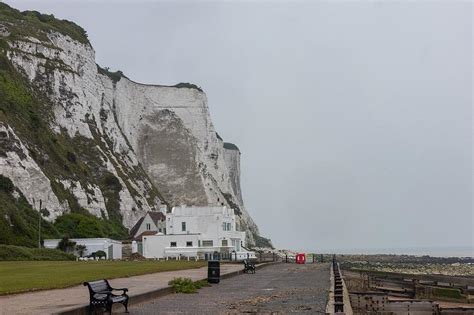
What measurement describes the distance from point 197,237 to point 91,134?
28.0 meters

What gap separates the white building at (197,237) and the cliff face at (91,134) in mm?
9661

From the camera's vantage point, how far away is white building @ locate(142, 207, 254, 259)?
6931 centimetres

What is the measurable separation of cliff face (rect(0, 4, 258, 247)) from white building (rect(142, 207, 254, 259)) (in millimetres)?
9661

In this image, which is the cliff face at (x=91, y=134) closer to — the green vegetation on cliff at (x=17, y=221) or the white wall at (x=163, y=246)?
the green vegetation on cliff at (x=17, y=221)

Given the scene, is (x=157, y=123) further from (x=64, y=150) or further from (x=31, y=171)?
(x=31, y=171)

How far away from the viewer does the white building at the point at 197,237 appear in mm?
69312

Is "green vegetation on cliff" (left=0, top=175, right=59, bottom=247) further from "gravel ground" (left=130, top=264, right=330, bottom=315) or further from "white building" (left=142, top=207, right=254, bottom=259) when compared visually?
"gravel ground" (left=130, top=264, right=330, bottom=315)

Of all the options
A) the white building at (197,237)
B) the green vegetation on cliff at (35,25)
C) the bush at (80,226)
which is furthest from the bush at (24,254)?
the green vegetation on cliff at (35,25)

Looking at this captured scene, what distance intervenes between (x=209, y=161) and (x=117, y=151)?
Result: 2700 cm

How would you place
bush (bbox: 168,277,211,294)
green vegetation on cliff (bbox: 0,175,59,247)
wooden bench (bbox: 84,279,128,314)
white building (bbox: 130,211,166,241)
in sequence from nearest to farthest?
wooden bench (bbox: 84,279,128,314) → bush (bbox: 168,277,211,294) → green vegetation on cliff (bbox: 0,175,59,247) → white building (bbox: 130,211,166,241)

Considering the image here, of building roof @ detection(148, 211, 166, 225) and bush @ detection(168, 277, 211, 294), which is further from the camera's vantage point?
building roof @ detection(148, 211, 166, 225)

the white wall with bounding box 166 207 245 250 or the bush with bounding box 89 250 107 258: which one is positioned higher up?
the white wall with bounding box 166 207 245 250

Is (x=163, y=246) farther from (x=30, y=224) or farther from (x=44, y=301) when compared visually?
(x=44, y=301)

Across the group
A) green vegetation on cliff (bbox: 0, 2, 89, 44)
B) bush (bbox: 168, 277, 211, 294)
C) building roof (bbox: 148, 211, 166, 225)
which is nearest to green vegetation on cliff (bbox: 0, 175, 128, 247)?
building roof (bbox: 148, 211, 166, 225)
